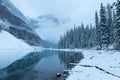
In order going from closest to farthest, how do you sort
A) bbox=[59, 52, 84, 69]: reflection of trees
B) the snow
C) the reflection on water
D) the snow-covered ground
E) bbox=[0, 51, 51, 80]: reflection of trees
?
1. the snow-covered ground
2. the reflection on water
3. bbox=[0, 51, 51, 80]: reflection of trees
4. bbox=[59, 52, 84, 69]: reflection of trees
5. the snow

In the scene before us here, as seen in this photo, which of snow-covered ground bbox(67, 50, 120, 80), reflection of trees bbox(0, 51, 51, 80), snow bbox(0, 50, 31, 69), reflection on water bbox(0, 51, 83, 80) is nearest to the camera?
snow-covered ground bbox(67, 50, 120, 80)

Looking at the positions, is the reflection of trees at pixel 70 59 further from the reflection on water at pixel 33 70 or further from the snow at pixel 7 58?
the snow at pixel 7 58

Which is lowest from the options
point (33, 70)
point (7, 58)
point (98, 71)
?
point (33, 70)

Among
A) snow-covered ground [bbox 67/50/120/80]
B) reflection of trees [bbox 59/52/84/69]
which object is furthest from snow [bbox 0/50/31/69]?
snow-covered ground [bbox 67/50/120/80]

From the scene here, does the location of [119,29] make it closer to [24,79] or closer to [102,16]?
[102,16]

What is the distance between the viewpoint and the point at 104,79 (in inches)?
605

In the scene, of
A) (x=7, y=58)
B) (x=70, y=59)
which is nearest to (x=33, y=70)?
(x=70, y=59)

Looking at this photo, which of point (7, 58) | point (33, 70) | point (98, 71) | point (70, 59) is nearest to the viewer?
point (98, 71)

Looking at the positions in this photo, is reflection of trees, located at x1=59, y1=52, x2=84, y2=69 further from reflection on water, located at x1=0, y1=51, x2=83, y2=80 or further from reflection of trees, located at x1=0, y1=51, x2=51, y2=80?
reflection of trees, located at x1=0, y1=51, x2=51, y2=80

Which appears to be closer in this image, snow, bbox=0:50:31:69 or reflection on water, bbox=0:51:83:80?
reflection on water, bbox=0:51:83:80

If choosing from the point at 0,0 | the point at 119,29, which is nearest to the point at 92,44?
the point at 119,29

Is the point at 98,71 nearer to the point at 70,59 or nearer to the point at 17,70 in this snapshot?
the point at 17,70

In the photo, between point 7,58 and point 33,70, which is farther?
point 7,58

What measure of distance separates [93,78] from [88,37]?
99.3 meters
